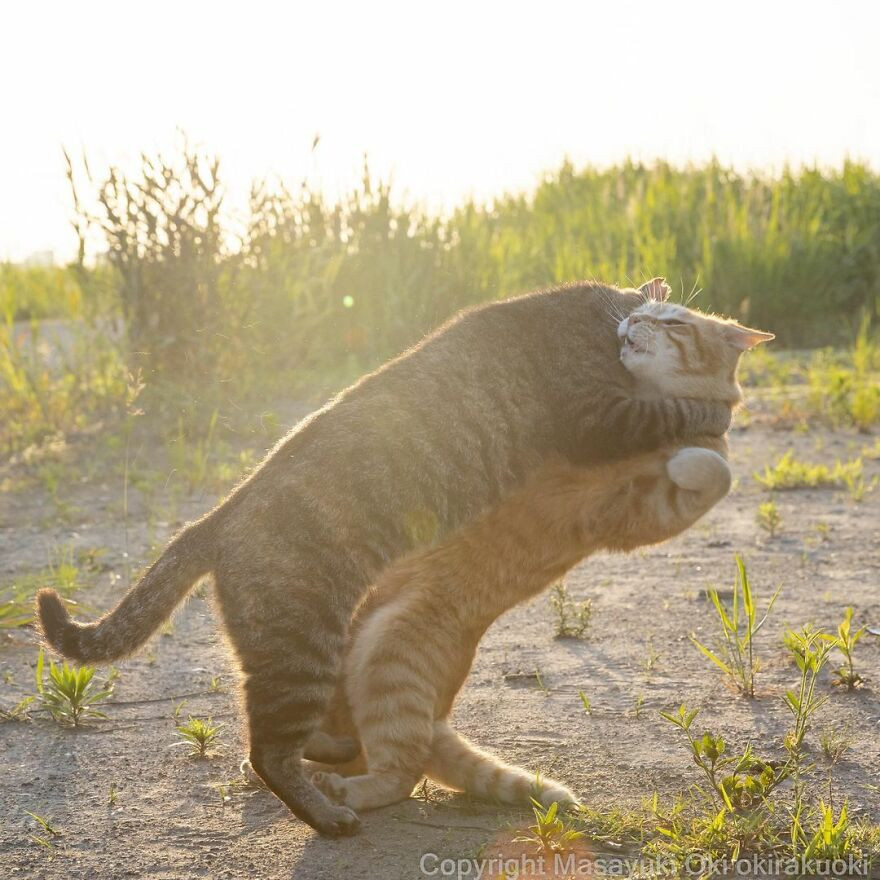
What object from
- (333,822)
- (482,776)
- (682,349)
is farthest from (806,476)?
(333,822)

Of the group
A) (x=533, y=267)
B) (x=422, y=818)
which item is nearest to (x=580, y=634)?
(x=422, y=818)

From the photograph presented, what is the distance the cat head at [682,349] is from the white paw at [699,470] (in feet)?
1.40

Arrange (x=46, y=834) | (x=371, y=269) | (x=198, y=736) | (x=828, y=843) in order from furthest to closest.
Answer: (x=371, y=269) → (x=198, y=736) → (x=46, y=834) → (x=828, y=843)

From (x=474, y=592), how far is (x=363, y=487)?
0.52m

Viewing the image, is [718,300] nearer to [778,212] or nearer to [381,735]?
[778,212]

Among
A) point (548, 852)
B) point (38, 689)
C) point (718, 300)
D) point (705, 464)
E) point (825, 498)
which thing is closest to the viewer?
point (548, 852)

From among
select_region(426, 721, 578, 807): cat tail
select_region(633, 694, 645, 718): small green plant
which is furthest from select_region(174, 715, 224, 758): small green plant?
select_region(633, 694, 645, 718): small green plant

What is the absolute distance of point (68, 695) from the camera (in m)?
3.68

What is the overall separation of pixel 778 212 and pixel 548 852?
1162 centimetres

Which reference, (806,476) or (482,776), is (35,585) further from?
(806,476)

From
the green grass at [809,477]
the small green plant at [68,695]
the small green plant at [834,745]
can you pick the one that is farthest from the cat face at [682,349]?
the green grass at [809,477]

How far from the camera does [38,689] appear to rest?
12.8ft

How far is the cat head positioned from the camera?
3998mm

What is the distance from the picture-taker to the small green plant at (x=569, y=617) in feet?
14.8
